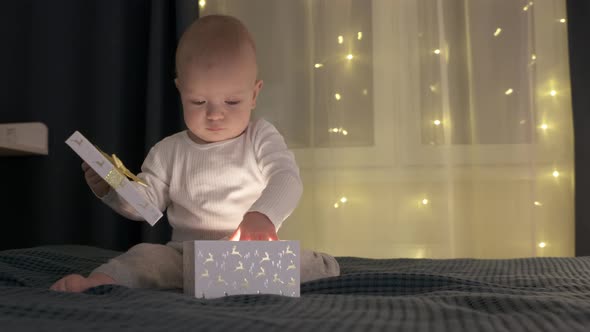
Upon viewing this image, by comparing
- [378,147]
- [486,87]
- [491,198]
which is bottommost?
[491,198]

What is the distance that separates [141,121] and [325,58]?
75 cm

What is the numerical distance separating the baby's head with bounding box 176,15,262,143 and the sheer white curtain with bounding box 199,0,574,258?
3.49 feet

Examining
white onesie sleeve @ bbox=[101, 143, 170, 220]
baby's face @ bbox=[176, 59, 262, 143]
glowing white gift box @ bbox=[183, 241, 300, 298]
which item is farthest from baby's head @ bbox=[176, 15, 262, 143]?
glowing white gift box @ bbox=[183, 241, 300, 298]

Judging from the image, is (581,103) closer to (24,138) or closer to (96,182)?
(96,182)

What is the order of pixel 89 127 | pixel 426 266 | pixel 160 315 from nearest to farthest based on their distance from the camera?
pixel 160 315, pixel 426 266, pixel 89 127

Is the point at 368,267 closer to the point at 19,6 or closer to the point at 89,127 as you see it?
the point at 89,127

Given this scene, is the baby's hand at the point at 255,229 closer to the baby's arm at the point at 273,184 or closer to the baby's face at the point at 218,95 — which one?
the baby's arm at the point at 273,184

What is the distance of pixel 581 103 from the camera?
8.02 feet

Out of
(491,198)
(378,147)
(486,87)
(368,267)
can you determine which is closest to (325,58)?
(378,147)

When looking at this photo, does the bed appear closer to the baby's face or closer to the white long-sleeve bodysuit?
the white long-sleeve bodysuit

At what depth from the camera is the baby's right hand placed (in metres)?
1.46

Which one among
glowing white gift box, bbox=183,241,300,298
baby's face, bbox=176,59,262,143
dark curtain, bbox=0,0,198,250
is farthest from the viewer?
dark curtain, bbox=0,0,198,250

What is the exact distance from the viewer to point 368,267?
169cm

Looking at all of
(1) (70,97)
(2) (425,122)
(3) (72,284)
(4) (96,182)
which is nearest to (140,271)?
(3) (72,284)
